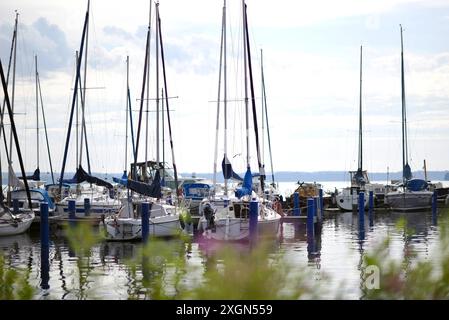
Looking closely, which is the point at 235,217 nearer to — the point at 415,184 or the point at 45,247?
the point at 45,247

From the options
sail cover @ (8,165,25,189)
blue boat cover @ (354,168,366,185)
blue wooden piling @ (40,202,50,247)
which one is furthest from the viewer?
blue boat cover @ (354,168,366,185)

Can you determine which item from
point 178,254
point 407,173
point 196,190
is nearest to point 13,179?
point 196,190

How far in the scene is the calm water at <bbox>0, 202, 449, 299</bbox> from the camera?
18781 mm

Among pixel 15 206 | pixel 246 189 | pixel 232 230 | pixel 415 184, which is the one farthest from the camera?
pixel 415 184

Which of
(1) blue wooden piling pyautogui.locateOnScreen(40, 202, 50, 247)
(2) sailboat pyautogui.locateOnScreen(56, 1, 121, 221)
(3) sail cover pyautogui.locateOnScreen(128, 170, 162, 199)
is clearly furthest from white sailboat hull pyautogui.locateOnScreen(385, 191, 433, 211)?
(1) blue wooden piling pyautogui.locateOnScreen(40, 202, 50, 247)

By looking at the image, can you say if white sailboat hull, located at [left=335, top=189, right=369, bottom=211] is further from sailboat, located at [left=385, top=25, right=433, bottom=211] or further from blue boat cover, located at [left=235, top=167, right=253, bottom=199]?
blue boat cover, located at [left=235, top=167, right=253, bottom=199]

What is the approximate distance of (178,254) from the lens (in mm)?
12516

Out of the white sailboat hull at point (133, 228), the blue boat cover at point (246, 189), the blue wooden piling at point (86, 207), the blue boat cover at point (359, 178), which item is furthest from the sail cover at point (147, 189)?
the blue boat cover at point (359, 178)

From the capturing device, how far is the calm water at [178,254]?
18781mm

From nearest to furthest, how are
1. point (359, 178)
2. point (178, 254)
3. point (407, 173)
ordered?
point (178, 254) → point (407, 173) → point (359, 178)

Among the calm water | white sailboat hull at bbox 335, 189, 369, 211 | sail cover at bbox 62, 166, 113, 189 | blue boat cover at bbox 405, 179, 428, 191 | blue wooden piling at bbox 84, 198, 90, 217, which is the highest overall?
sail cover at bbox 62, 166, 113, 189

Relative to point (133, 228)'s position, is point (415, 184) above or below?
above

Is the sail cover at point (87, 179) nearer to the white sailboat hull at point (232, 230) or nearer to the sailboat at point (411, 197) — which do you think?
the white sailboat hull at point (232, 230)
